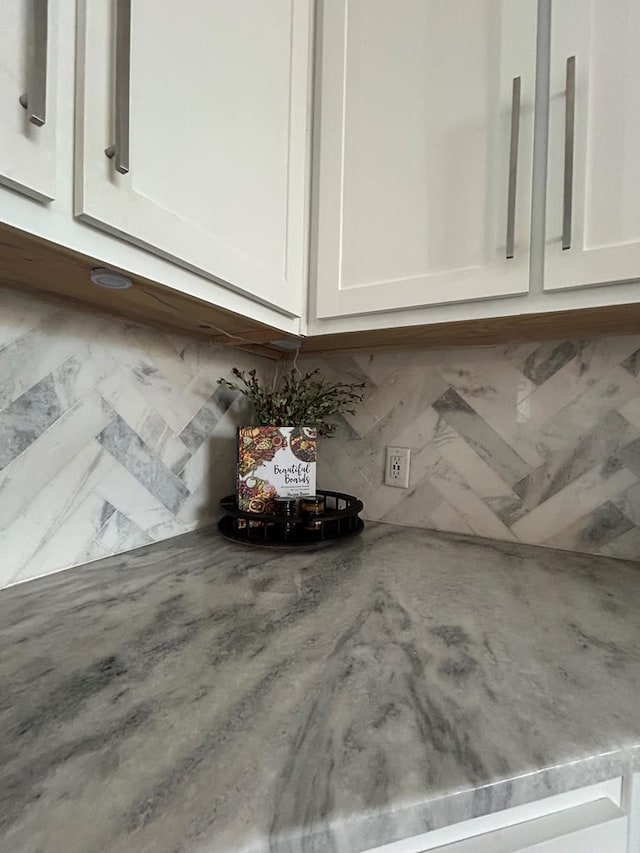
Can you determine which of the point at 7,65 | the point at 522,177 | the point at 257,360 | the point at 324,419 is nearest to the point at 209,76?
the point at 7,65

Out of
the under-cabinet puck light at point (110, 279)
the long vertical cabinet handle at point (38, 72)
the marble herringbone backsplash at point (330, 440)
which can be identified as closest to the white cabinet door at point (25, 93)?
the long vertical cabinet handle at point (38, 72)

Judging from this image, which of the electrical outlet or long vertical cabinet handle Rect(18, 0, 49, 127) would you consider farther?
the electrical outlet

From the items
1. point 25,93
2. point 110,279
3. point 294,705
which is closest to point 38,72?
point 25,93

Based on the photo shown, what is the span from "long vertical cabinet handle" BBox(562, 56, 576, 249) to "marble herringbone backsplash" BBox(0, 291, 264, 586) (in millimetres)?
795

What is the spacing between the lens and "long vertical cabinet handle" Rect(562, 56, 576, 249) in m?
0.71

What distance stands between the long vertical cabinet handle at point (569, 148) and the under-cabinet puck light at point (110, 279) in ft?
2.25

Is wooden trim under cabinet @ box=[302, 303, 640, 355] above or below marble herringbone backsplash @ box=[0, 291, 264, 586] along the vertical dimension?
above

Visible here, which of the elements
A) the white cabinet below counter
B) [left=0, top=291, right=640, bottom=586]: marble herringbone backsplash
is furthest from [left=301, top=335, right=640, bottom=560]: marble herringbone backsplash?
the white cabinet below counter

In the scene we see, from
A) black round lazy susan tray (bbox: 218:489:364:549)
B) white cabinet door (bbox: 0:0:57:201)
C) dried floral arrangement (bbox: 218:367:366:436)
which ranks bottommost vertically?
black round lazy susan tray (bbox: 218:489:364:549)

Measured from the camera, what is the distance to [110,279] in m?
0.66

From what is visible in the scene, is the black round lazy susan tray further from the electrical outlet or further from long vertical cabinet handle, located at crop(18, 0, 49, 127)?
long vertical cabinet handle, located at crop(18, 0, 49, 127)

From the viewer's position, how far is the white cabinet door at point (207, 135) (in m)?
0.52

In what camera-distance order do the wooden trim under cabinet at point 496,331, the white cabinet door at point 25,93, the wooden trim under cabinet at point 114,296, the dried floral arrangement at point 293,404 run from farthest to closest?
the dried floral arrangement at point 293,404
the wooden trim under cabinet at point 496,331
the wooden trim under cabinet at point 114,296
the white cabinet door at point 25,93

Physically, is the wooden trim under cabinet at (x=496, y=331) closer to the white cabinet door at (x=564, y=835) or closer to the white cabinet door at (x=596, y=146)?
the white cabinet door at (x=596, y=146)
